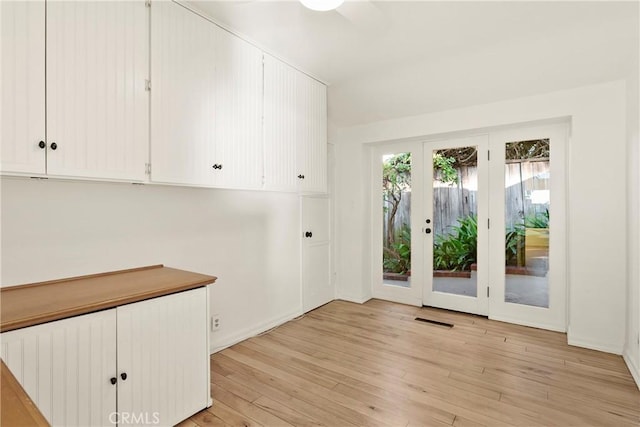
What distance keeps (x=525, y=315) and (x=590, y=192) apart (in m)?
1.39

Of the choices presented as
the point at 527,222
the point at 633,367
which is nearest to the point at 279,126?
the point at 527,222

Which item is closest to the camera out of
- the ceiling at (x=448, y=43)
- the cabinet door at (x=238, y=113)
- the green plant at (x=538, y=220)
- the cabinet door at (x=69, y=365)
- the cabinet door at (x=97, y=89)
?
the cabinet door at (x=69, y=365)

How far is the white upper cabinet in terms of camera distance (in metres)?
2.79

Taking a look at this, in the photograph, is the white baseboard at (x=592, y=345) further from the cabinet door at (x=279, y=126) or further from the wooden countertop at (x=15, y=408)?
the wooden countertop at (x=15, y=408)

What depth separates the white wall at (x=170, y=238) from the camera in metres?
1.79

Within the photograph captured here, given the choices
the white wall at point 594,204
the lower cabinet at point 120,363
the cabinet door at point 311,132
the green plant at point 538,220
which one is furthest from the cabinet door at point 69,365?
the green plant at point 538,220

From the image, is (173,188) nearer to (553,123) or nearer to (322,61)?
(322,61)

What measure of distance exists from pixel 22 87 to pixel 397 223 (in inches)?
146

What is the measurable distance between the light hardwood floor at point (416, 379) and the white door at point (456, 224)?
1.83ft

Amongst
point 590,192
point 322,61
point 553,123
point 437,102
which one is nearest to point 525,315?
point 590,192

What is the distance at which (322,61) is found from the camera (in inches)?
117

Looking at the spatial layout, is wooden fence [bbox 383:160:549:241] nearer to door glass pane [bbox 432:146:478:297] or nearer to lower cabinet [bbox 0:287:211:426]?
door glass pane [bbox 432:146:478:297]

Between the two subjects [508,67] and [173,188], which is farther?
[508,67]

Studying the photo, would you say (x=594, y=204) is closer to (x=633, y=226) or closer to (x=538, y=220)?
(x=633, y=226)
